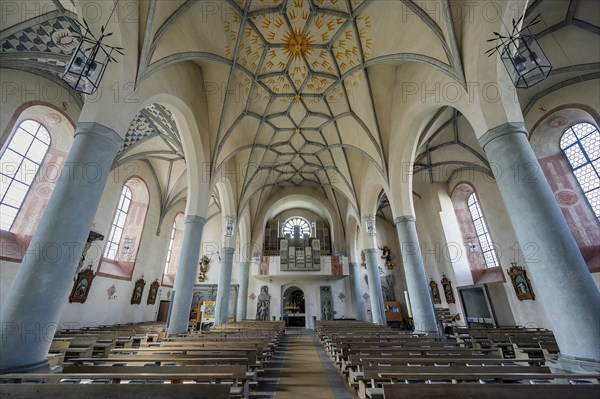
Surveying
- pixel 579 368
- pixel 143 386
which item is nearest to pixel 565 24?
pixel 579 368

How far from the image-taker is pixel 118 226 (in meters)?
12.3

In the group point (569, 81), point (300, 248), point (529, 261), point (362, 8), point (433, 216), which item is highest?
point (362, 8)

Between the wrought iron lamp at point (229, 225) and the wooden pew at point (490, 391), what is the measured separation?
11268 mm

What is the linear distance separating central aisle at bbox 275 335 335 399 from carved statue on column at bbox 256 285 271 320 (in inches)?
435

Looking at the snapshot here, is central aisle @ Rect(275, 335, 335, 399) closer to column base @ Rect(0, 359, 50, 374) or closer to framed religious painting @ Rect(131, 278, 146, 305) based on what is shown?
column base @ Rect(0, 359, 50, 374)

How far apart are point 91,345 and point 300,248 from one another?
40.6 feet

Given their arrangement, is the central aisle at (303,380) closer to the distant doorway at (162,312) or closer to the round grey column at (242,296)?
the round grey column at (242,296)

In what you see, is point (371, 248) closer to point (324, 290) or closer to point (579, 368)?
point (324, 290)

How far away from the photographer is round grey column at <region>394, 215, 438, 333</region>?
298 inches

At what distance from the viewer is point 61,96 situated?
877cm

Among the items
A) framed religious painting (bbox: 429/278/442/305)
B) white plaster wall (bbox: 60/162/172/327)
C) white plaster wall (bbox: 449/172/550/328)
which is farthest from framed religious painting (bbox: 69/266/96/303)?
white plaster wall (bbox: 449/172/550/328)

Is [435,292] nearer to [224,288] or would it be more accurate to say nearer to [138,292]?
[224,288]

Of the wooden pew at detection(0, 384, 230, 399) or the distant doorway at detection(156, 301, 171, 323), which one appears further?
the distant doorway at detection(156, 301, 171, 323)

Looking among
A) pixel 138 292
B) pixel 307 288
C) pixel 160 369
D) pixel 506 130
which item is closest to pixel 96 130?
pixel 160 369
